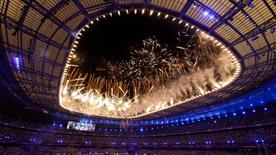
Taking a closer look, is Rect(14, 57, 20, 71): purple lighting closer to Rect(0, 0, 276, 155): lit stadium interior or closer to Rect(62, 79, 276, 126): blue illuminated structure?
Rect(0, 0, 276, 155): lit stadium interior

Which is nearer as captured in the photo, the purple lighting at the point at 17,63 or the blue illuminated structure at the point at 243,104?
the purple lighting at the point at 17,63

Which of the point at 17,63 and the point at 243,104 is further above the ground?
the point at 17,63

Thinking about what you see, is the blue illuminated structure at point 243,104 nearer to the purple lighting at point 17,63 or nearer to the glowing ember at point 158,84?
the glowing ember at point 158,84

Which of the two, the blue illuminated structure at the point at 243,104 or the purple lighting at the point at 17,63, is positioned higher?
the purple lighting at the point at 17,63

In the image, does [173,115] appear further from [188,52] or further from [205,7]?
[205,7]

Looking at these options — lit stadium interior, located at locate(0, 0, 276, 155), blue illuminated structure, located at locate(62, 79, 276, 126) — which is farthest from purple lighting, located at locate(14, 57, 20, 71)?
blue illuminated structure, located at locate(62, 79, 276, 126)

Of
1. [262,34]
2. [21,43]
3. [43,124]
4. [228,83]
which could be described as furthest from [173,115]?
[21,43]

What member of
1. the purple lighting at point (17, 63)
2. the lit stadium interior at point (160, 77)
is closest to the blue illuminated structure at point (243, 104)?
the lit stadium interior at point (160, 77)

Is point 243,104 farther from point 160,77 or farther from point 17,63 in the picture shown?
point 17,63

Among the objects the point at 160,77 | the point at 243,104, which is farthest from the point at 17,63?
the point at 243,104

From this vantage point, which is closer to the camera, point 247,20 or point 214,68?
point 247,20

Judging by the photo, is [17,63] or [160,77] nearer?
[17,63]

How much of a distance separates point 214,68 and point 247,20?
10924 mm

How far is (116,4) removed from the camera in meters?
14.5
